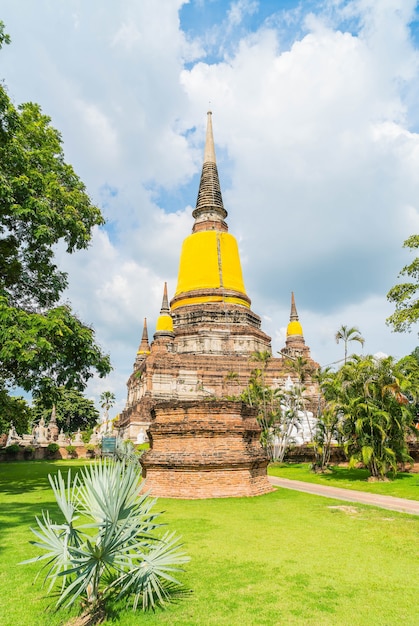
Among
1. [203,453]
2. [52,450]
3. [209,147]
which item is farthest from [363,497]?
[209,147]

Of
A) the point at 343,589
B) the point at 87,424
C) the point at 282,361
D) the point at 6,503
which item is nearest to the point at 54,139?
the point at 6,503

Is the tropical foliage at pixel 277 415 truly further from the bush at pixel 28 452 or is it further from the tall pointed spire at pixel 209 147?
the tall pointed spire at pixel 209 147

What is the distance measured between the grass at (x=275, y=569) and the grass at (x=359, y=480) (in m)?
5.06

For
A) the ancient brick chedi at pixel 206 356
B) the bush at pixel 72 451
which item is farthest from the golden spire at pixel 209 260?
the bush at pixel 72 451

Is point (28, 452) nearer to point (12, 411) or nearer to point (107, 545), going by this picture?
point (12, 411)

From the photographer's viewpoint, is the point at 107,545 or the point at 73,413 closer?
the point at 107,545

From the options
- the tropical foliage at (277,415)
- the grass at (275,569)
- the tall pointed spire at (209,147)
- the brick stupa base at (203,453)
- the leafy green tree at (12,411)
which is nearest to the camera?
the grass at (275,569)

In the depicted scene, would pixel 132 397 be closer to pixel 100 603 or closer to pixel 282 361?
pixel 282 361

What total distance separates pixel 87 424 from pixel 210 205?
35.6 meters

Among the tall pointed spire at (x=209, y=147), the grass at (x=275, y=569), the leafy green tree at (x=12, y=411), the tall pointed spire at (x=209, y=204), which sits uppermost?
the tall pointed spire at (x=209, y=147)

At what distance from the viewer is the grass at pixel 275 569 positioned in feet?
13.9

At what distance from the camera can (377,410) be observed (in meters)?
16.5

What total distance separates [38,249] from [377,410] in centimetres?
1372

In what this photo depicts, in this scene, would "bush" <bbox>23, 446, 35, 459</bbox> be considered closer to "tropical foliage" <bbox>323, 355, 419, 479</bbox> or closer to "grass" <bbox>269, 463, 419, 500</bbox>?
"grass" <bbox>269, 463, 419, 500</bbox>
